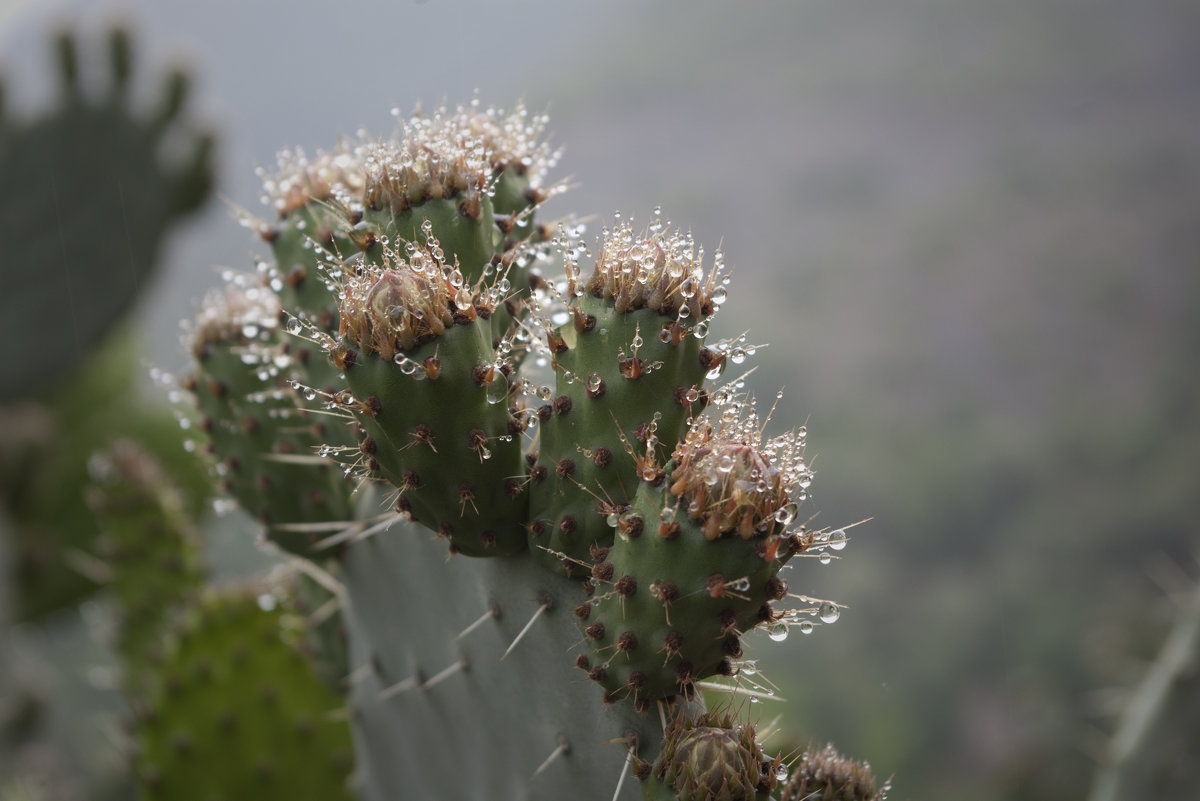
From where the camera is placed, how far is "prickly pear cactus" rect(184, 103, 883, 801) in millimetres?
905

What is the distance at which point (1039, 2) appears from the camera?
18406mm

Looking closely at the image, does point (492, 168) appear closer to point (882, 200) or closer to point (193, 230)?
point (193, 230)

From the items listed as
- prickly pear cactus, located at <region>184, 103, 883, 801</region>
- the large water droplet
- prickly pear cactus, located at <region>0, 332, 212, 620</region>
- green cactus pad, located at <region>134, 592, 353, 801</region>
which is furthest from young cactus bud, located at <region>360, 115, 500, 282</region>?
prickly pear cactus, located at <region>0, 332, 212, 620</region>

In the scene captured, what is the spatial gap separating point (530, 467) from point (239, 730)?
1.38 metres

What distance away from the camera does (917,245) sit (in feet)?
51.0

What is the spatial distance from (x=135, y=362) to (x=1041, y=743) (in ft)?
20.0

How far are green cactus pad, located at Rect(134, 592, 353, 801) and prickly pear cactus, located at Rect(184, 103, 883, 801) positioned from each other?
0.79m

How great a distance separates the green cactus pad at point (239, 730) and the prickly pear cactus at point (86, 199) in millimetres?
2364

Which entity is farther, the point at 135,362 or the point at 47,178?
the point at 135,362

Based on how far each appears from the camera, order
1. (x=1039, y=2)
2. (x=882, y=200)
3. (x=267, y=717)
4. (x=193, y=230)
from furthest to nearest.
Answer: (x=1039, y=2)
(x=882, y=200)
(x=193, y=230)
(x=267, y=717)

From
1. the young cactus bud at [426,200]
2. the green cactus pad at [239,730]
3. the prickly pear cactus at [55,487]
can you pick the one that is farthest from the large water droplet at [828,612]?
the prickly pear cactus at [55,487]

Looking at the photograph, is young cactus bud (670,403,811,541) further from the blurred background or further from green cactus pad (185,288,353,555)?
the blurred background

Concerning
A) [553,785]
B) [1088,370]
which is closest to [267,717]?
[553,785]

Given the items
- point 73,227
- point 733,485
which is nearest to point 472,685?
point 733,485
